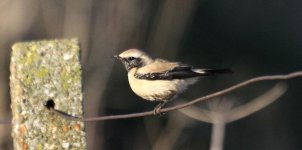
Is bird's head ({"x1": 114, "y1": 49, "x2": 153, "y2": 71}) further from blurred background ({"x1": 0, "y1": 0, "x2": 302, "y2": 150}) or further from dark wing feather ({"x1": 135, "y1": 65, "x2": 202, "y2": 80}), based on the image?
blurred background ({"x1": 0, "y1": 0, "x2": 302, "y2": 150})

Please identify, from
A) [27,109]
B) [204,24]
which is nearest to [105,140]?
[204,24]

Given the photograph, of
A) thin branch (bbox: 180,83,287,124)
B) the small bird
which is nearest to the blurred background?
thin branch (bbox: 180,83,287,124)

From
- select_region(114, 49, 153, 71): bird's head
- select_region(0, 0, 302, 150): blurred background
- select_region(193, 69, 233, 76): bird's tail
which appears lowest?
select_region(193, 69, 233, 76): bird's tail

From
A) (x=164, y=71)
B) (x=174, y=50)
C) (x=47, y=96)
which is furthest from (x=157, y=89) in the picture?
(x=174, y=50)

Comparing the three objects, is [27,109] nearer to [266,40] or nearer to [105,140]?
[105,140]

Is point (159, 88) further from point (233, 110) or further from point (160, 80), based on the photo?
point (233, 110)

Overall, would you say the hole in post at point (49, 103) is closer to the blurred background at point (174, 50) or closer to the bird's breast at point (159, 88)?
the bird's breast at point (159, 88)

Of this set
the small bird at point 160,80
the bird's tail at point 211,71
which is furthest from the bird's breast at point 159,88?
the bird's tail at point 211,71
